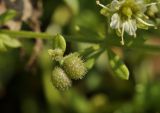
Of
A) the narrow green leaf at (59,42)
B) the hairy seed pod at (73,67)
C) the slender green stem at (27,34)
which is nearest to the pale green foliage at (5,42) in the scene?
the slender green stem at (27,34)

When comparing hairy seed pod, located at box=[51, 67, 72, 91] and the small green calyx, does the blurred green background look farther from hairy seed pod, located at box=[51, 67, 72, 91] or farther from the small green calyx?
hairy seed pod, located at box=[51, 67, 72, 91]

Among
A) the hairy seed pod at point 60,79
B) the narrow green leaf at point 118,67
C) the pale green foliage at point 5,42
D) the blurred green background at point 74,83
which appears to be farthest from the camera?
the blurred green background at point 74,83

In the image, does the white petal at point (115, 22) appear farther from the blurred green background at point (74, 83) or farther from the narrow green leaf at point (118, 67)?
the blurred green background at point (74, 83)

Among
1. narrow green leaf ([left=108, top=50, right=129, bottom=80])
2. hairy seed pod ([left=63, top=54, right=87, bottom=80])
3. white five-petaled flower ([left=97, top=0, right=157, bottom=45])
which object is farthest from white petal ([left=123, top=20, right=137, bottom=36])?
hairy seed pod ([left=63, top=54, right=87, bottom=80])

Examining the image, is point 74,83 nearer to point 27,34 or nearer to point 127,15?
point 27,34

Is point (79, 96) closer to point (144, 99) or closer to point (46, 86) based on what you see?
point (46, 86)

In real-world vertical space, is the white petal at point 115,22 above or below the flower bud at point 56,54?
above

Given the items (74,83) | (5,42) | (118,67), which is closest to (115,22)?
(118,67)
